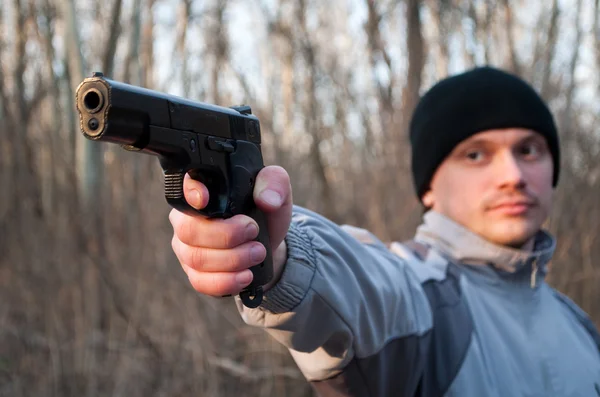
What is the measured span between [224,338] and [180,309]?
46 centimetres

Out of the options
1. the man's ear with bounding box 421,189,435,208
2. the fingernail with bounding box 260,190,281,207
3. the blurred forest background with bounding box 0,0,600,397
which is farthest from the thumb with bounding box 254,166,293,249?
the blurred forest background with bounding box 0,0,600,397

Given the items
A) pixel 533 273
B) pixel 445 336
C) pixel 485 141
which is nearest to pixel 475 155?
pixel 485 141

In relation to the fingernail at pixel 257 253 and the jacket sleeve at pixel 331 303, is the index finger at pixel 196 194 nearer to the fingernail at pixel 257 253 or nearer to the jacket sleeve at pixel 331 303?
the fingernail at pixel 257 253

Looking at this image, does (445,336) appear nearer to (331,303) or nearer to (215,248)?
(331,303)

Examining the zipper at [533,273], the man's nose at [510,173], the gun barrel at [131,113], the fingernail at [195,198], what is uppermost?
the gun barrel at [131,113]

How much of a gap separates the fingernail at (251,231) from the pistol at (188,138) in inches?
1.5

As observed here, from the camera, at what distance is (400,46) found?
4902 millimetres

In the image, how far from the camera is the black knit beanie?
1.95 meters

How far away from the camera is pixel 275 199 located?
Result: 1.16 metres

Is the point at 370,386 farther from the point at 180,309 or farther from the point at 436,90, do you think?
the point at 180,309

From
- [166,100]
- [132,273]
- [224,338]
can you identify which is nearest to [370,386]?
[166,100]

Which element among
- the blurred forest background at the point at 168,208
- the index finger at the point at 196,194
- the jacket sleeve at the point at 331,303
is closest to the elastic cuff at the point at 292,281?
the jacket sleeve at the point at 331,303

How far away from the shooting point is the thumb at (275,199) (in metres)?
1.16

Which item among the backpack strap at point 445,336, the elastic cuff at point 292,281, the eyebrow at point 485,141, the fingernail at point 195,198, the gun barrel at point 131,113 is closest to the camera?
the gun barrel at point 131,113
